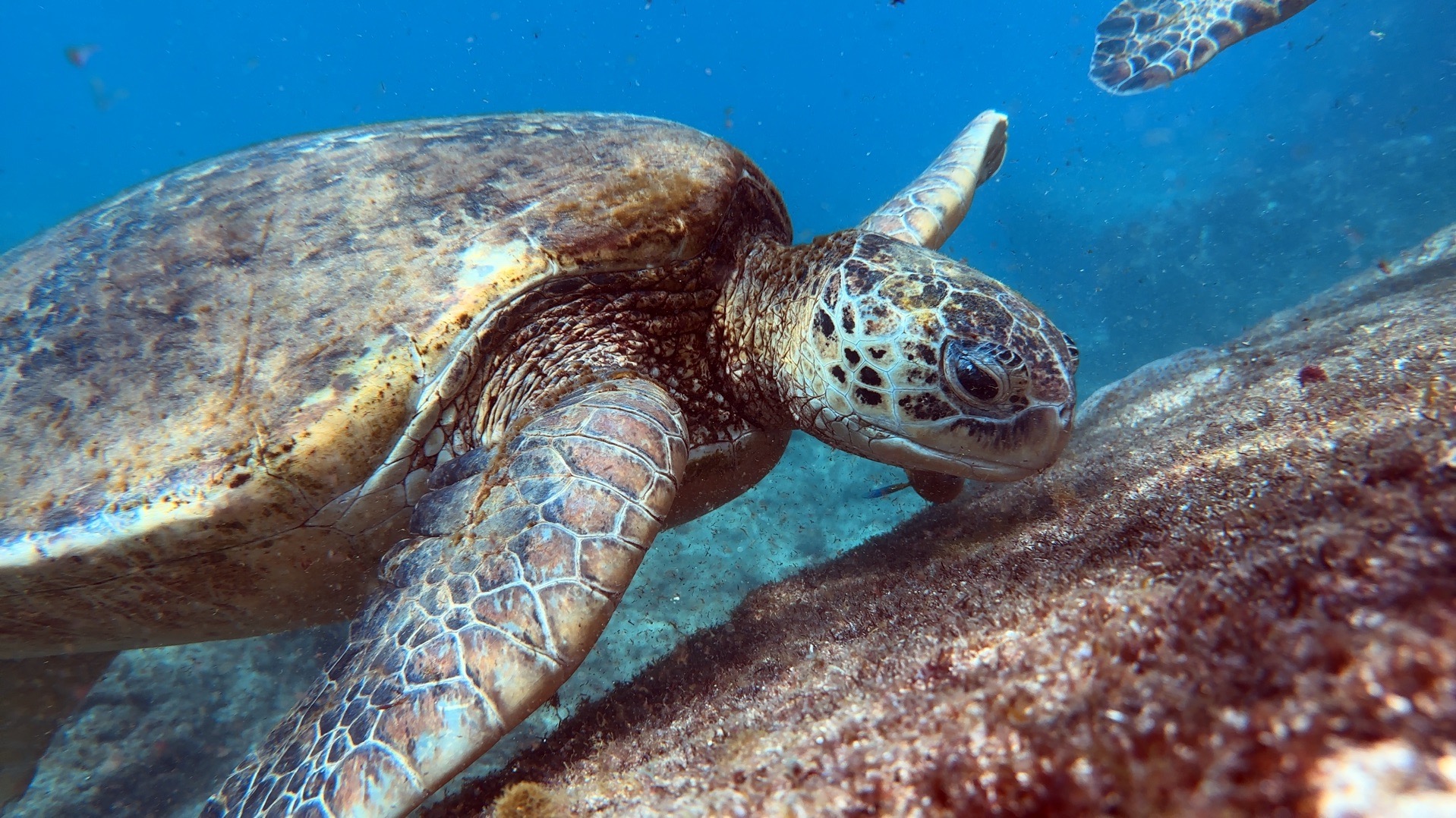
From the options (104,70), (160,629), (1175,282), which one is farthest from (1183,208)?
(104,70)

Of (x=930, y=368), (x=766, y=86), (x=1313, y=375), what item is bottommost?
(x=766, y=86)

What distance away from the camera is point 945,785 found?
2.19 feet

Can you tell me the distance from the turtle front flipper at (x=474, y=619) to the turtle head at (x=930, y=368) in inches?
29.3

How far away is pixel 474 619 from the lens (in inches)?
59.2

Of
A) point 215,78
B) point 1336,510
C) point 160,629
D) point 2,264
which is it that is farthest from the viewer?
point 215,78

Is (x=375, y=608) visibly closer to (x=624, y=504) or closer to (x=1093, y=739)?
(x=624, y=504)

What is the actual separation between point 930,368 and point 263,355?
7.84ft

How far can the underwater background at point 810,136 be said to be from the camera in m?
4.27

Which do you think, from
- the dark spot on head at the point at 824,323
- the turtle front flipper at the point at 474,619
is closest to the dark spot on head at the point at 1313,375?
the dark spot on head at the point at 824,323

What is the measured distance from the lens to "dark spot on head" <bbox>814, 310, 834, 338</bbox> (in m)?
2.26

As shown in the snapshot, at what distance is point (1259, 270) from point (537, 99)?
5116 cm

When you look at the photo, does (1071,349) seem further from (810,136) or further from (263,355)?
(810,136)

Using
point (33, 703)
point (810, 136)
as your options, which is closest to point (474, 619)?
point (33, 703)

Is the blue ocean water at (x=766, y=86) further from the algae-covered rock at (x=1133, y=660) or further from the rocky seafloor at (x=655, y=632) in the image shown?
the algae-covered rock at (x=1133, y=660)
